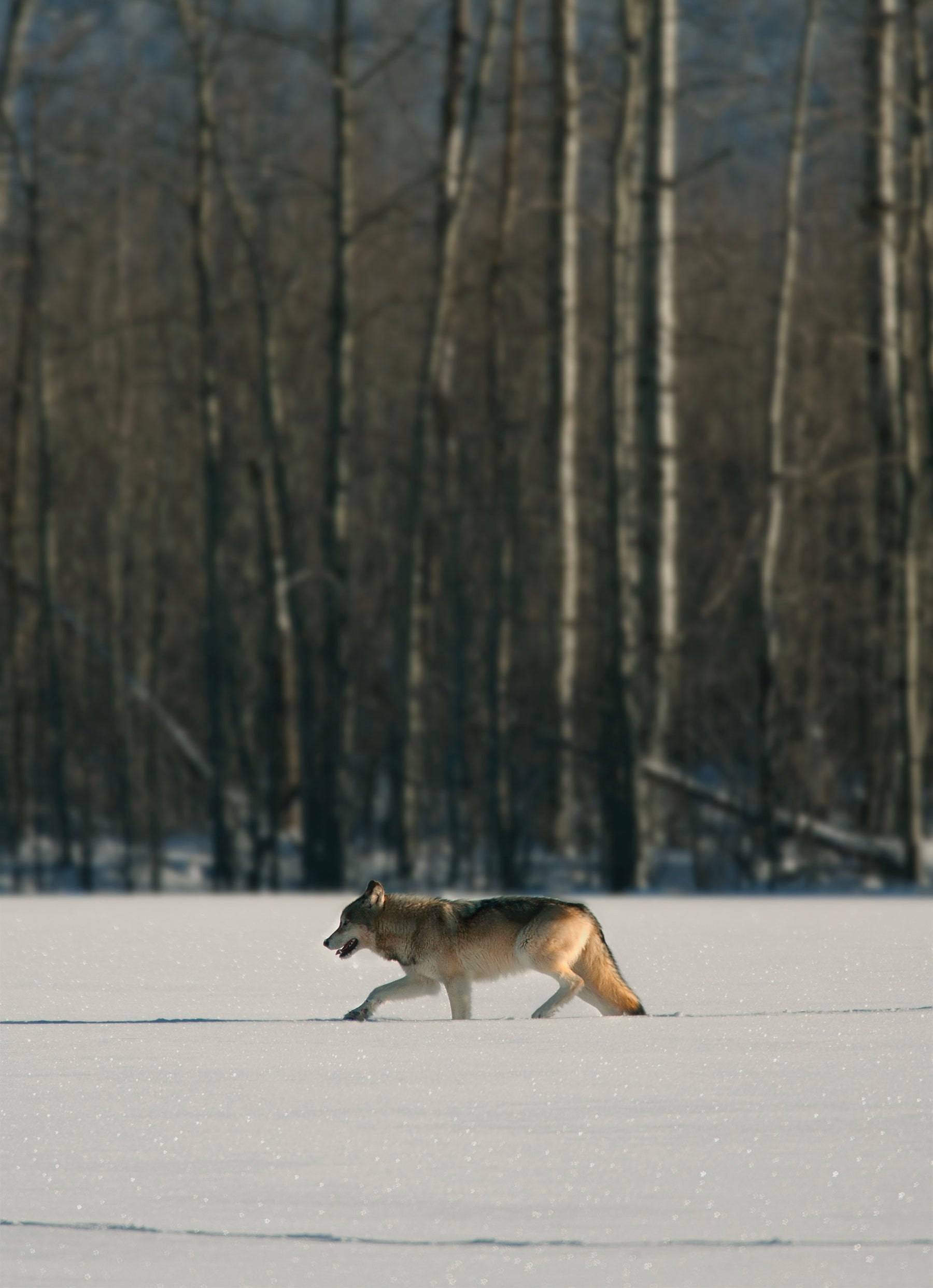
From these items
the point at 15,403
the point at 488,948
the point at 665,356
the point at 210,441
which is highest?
the point at 665,356

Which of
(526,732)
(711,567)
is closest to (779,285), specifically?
(526,732)

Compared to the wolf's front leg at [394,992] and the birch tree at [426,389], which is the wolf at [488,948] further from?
the birch tree at [426,389]

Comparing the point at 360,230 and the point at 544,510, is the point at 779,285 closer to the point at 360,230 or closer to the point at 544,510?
the point at 360,230

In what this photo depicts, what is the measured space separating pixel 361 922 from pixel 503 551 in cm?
917

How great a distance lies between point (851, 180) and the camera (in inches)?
593

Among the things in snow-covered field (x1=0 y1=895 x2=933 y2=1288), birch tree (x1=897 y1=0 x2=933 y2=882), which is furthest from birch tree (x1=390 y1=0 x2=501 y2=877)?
snow-covered field (x1=0 y1=895 x2=933 y2=1288)

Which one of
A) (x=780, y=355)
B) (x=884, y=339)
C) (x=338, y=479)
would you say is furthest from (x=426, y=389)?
(x=884, y=339)

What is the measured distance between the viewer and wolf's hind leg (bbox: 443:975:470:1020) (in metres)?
5.90

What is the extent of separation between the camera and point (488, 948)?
231 inches

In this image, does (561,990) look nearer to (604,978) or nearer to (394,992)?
(604,978)

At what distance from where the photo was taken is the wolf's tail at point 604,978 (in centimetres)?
586

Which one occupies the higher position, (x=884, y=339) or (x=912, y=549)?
(x=884, y=339)

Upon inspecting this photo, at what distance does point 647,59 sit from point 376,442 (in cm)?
1200

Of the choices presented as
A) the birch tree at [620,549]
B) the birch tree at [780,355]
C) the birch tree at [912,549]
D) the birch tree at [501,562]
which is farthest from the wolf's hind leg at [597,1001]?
the birch tree at [780,355]
